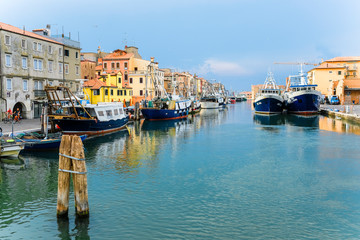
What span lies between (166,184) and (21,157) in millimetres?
14188

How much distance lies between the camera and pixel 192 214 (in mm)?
15453

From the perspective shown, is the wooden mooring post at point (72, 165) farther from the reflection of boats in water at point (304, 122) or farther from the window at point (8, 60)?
the reflection of boats in water at point (304, 122)

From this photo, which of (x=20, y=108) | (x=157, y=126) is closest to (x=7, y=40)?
(x=20, y=108)

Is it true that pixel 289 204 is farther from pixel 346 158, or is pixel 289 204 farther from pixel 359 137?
pixel 359 137

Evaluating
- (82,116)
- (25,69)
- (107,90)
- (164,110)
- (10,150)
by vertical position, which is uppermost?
(25,69)

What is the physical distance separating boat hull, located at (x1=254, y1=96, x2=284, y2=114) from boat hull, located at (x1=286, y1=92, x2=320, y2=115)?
3028 millimetres

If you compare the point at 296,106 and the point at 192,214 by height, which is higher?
the point at 296,106

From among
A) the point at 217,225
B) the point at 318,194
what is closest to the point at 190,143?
the point at 318,194

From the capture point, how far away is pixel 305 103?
75438 mm

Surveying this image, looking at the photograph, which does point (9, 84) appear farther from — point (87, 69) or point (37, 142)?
point (87, 69)

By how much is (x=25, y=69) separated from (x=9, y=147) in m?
25.3

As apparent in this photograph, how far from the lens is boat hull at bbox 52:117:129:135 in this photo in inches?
1483

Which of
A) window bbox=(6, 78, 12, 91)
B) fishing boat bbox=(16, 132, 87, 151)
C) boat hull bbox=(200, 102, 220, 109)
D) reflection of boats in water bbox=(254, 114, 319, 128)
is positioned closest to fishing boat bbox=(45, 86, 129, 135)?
window bbox=(6, 78, 12, 91)

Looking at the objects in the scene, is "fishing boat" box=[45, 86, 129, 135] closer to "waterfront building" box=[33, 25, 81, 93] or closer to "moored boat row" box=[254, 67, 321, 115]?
"waterfront building" box=[33, 25, 81, 93]
